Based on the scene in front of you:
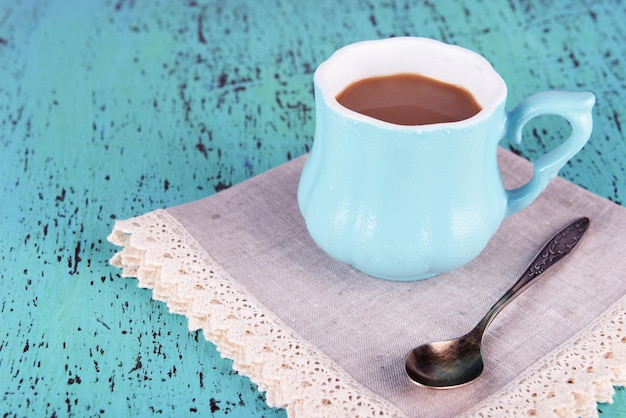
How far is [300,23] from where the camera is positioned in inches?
57.0

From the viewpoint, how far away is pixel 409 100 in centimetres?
87

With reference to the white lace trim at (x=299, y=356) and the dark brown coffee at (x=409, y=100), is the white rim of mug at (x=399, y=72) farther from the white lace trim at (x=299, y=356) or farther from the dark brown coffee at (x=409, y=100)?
the white lace trim at (x=299, y=356)

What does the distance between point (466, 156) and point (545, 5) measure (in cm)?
83

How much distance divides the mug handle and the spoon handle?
7 cm

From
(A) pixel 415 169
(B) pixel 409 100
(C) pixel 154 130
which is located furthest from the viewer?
(C) pixel 154 130

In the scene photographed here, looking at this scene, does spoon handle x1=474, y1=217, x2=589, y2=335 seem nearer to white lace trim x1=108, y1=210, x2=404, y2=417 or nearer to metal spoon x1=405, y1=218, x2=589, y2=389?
metal spoon x1=405, y1=218, x2=589, y2=389

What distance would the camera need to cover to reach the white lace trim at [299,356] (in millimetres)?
722

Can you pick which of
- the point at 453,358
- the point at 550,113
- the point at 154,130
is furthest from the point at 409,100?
the point at 154,130

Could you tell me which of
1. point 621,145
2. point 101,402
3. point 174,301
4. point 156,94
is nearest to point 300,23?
point 156,94

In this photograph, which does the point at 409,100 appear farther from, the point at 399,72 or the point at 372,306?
the point at 372,306

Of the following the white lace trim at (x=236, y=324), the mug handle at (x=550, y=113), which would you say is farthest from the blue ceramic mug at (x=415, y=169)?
the white lace trim at (x=236, y=324)

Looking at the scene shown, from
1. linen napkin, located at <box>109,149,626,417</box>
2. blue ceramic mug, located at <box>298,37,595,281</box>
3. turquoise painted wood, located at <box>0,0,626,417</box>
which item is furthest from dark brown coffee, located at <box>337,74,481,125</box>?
turquoise painted wood, located at <box>0,0,626,417</box>

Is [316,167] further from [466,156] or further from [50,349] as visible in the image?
[50,349]

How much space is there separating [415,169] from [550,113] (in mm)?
148
